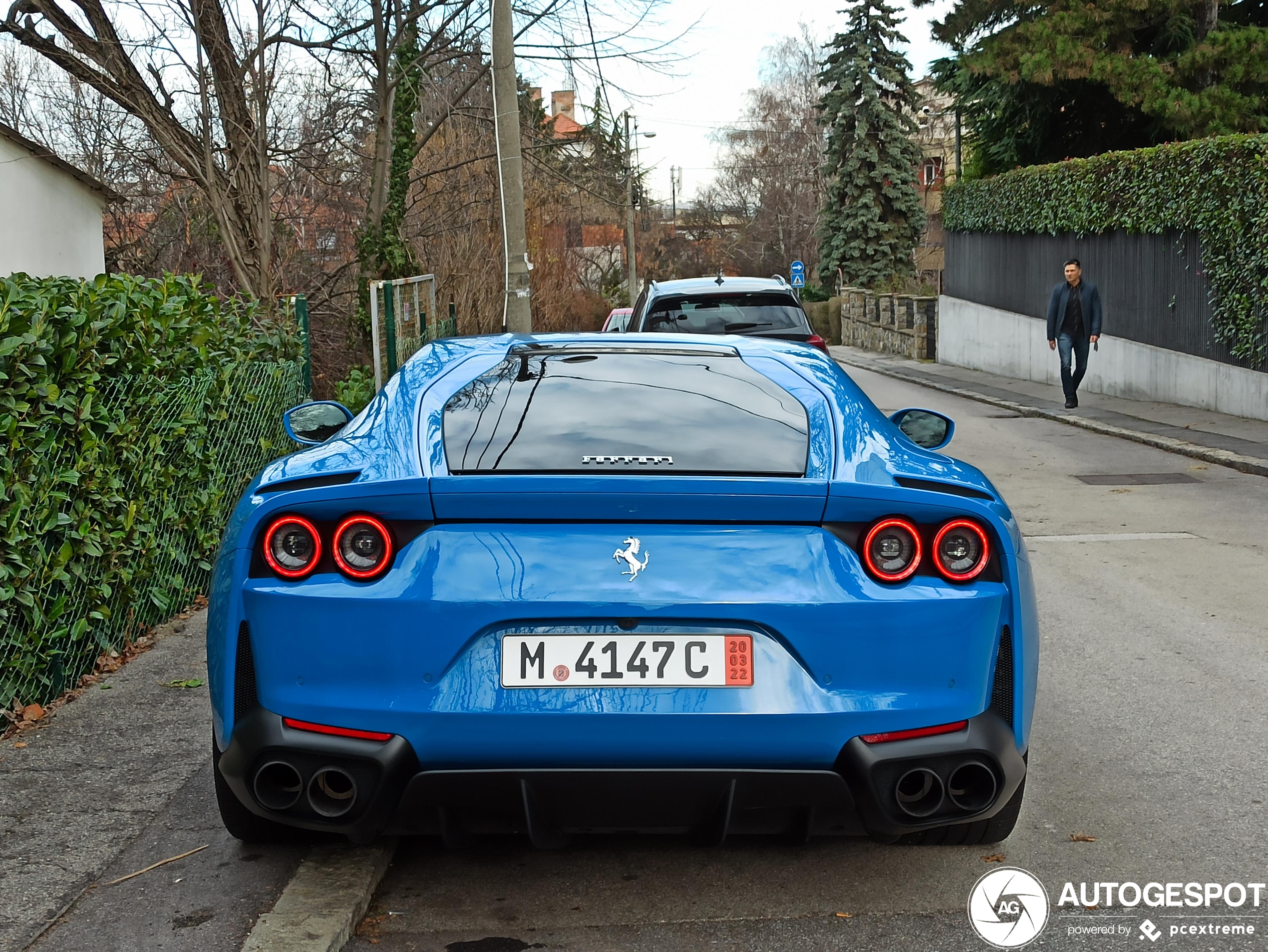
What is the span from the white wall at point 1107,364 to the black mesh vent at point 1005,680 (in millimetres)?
14742

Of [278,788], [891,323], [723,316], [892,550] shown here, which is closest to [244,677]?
[278,788]

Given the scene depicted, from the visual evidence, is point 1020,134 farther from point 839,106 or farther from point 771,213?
point 771,213

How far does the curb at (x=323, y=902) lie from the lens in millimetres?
3348

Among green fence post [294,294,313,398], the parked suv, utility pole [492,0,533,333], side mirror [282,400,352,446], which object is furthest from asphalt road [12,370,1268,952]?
utility pole [492,0,533,333]

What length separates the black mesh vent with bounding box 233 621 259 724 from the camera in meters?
3.35

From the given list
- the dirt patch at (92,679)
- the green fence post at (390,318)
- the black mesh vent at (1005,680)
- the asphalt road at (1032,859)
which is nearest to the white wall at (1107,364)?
the green fence post at (390,318)

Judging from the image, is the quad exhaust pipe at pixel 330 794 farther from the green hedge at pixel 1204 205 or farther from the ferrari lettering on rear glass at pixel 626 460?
the green hedge at pixel 1204 205

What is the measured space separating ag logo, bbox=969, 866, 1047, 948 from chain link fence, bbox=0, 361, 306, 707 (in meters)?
3.40

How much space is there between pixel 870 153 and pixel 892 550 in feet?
177

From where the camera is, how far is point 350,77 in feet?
60.8

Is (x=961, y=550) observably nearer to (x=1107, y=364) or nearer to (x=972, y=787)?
(x=972, y=787)

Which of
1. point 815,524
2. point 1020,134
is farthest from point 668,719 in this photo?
point 1020,134

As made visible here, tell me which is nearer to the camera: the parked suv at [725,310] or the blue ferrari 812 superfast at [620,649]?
the blue ferrari 812 superfast at [620,649]

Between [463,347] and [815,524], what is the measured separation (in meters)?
1.59
